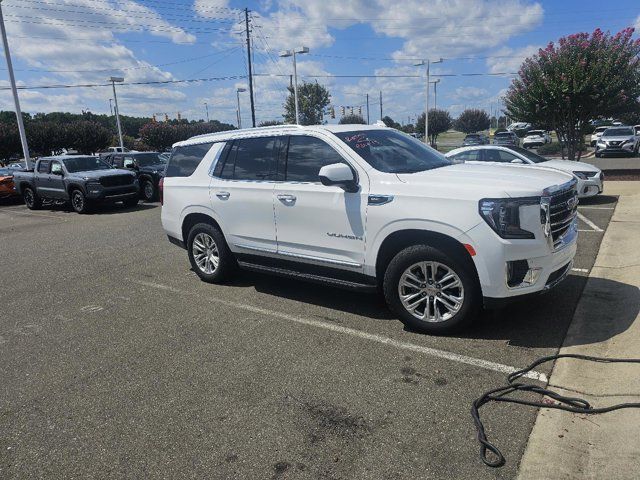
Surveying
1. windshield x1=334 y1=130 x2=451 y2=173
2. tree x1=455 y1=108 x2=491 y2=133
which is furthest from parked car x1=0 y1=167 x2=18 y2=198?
tree x1=455 y1=108 x2=491 y2=133

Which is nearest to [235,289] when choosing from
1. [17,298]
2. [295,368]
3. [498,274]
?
[295,368]

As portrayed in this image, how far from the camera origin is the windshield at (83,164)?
51.1ft

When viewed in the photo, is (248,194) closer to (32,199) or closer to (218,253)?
(218,253)

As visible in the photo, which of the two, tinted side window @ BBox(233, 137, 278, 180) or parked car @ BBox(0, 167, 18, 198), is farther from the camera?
parked car @ BBox(0, 167, 18, 198)

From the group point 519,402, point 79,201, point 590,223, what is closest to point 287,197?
point 519,402

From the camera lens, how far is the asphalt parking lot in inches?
113

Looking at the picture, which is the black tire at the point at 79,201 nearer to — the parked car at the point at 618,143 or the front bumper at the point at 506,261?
the front bumper at the point at 506,261

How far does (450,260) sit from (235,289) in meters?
3.02

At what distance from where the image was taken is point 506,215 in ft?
12.7

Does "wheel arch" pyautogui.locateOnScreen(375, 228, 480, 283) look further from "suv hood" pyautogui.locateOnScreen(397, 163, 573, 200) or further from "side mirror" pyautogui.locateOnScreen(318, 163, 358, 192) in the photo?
"side mirror" pyautogui.locateOnScreen(318, 163, 358, 192)

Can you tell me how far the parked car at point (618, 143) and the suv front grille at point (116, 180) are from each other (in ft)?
82.6

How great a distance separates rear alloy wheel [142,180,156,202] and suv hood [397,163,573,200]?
14342mm

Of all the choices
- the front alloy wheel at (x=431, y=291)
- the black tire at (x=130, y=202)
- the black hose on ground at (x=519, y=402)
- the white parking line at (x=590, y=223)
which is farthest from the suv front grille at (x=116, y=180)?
the black hose on ground at (x=519, y=402)

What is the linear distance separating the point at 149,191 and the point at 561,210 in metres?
15.6
